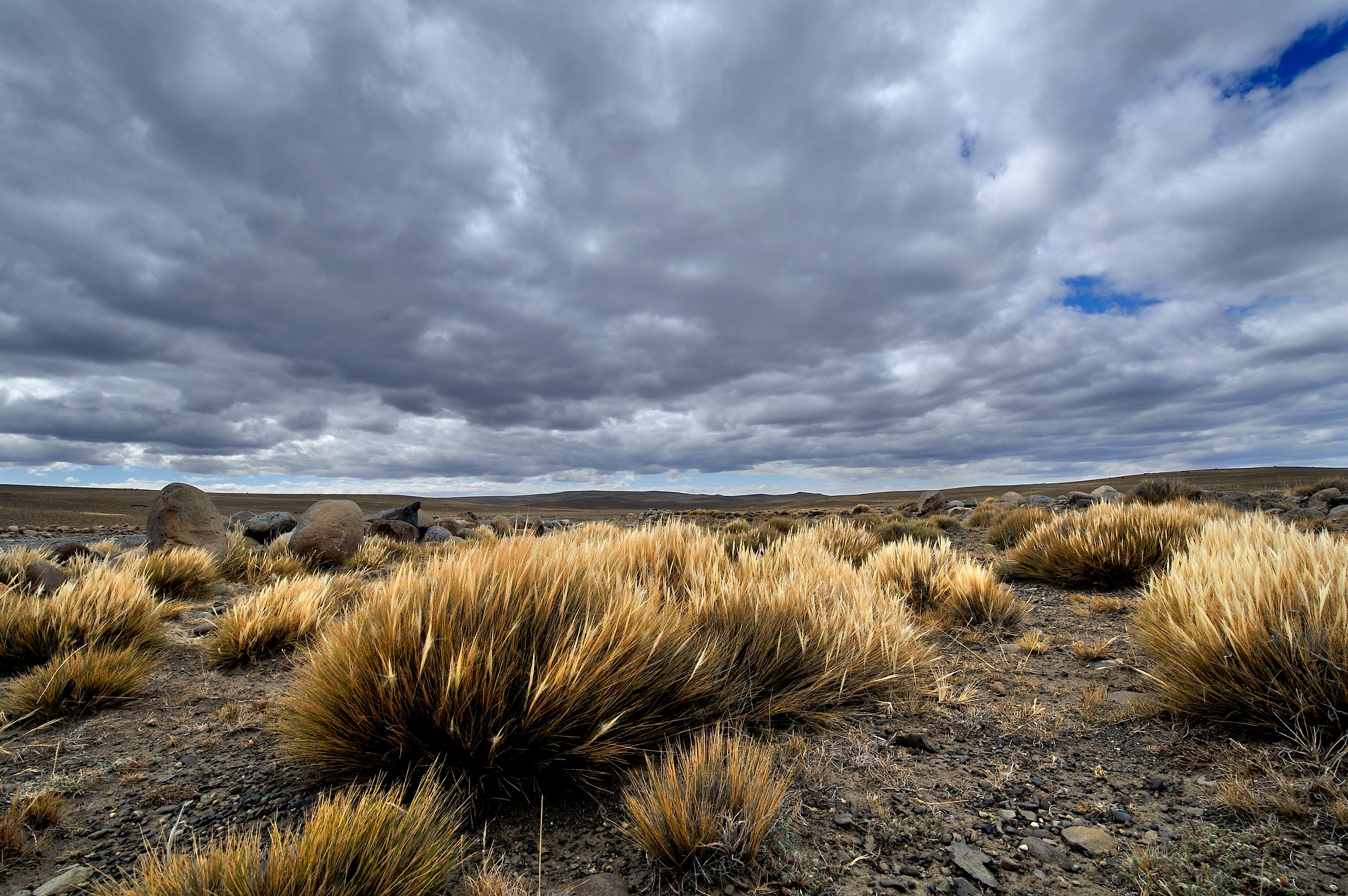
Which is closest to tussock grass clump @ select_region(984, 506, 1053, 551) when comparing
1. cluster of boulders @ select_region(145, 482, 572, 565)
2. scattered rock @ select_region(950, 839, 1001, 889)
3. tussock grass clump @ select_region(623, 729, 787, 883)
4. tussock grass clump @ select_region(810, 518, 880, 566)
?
tussock grass clump @ select_region(810, 518, 880, 566)

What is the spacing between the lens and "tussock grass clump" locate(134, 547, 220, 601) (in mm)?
7805

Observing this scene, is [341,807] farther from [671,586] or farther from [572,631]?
[671,586]

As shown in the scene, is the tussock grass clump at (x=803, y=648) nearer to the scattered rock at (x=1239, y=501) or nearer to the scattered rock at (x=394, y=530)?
the scattered rock at (x=1239, y=501)

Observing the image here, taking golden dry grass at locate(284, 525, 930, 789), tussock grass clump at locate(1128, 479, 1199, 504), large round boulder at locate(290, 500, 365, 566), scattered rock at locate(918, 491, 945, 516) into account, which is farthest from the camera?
scattered rock at locate(918, 491, 945, 516)

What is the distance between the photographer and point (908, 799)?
2.67 m

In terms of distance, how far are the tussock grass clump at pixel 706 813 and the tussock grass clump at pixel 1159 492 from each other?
50.5 feet

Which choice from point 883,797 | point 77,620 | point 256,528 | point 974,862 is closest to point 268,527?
point 256,528

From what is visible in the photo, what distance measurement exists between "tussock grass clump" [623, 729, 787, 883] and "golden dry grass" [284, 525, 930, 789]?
1.44 ft

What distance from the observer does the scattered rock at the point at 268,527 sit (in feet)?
50.4

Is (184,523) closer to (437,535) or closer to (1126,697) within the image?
(437,535)

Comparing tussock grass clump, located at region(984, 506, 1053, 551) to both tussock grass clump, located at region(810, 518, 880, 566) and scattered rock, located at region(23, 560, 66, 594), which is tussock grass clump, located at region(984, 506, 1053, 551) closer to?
tussock grass clump, located at region(810, 518, 880, 566)

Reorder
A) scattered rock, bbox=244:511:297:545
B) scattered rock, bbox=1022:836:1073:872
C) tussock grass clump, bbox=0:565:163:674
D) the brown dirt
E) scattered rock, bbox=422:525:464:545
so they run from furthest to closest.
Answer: the brown dirt < scattered rock, bbox=422:525:464:545 < scattered rock, bbox=244:511:297:545 < tussock grass clump, bbox=0:565:163:674 < scattered rock, bbox=1022:836:1073:872

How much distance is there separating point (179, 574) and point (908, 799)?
31.8 ft

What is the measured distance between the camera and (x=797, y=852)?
7.39 ft
